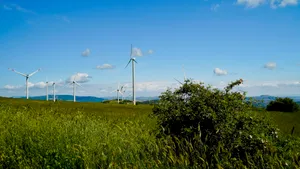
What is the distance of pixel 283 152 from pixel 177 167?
270cm

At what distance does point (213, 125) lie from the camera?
952 cm

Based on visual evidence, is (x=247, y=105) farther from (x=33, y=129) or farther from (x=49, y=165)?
(x=33, y=129)

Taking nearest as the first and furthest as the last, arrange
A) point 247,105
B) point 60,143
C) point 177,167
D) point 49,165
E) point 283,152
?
point 177,167, point 283,152, point 49,165, point 60,143, point 247,105

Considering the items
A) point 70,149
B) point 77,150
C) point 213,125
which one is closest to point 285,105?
point 213,125

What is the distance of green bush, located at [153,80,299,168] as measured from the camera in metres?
8.50

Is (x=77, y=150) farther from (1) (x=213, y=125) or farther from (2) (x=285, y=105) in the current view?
(2) (x=285, y=105)

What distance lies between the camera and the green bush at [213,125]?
8.50 meters

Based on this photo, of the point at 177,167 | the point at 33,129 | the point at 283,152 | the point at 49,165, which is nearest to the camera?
the point at 177,167

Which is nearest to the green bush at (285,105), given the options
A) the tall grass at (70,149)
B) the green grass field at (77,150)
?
the green grass field at (77,150)

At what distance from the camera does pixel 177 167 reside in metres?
7.45

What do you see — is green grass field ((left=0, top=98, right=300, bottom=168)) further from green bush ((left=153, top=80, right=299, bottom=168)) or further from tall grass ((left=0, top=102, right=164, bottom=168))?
green bush ((left=153, top=80, right=299, bottom=168))

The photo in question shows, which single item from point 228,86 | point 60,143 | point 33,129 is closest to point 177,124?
point 228,86

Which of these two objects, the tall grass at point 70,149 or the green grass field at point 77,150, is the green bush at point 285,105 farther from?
the tall grass at point 70,149

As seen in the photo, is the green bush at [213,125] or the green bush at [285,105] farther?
the green bush at [285,105]
